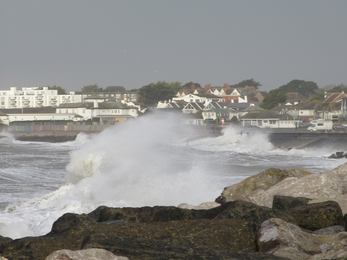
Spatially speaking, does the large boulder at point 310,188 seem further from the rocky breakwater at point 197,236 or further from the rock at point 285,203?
the rocky breakwater at point 197,236

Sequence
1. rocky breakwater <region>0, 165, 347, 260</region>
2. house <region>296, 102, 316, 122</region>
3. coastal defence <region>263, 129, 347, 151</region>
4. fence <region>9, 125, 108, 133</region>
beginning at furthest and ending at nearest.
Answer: house <region>296, 102, 316, 122</region>, fence <region>9, 125, 108, 133</region>, coastal defence <region>263, 129, 347, 151</region>, rocky breakwater <region>0, 165, 347, 260</region>

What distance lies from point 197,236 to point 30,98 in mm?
113913

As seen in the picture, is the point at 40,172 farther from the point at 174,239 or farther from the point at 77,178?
the point at 174,239

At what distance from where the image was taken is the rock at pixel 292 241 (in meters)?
4.55

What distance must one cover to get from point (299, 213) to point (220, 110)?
7566 cm

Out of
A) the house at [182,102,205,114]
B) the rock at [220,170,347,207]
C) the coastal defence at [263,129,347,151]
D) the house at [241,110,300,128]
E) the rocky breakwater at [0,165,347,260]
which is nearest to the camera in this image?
the rocky breakwater at [0,165,347,260]

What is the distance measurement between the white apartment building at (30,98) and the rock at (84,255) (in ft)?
360

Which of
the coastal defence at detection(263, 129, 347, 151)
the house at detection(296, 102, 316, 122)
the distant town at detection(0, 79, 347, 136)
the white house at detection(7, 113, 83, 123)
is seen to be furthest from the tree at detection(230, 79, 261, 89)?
the coastal defence at detection(263, 129, 347, 151)

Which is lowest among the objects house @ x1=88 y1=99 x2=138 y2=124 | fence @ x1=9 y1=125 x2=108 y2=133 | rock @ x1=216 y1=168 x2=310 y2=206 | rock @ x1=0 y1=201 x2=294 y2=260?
fence @ x1=9 y1=125 x2=108 y2=133

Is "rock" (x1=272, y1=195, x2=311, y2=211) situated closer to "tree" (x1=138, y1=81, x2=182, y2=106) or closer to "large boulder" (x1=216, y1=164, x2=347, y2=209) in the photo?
"large boulder" (x1=216, y1=164, x2=347, y2=209)

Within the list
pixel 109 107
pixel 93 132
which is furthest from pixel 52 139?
pixel 109 107

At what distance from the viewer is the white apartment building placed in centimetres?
11369

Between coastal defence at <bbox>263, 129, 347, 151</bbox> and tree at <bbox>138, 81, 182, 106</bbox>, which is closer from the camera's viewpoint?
coastal defence at <bbox>263, 129, 347, 151</bbox>

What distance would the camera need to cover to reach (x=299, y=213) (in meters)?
5.82
